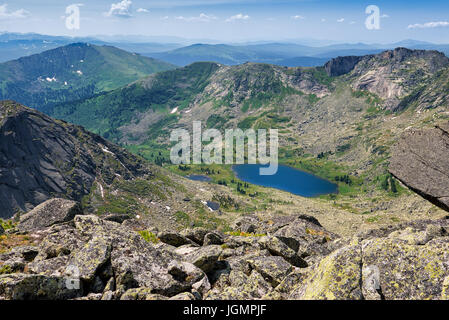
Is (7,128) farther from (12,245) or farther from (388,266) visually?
(388,266)

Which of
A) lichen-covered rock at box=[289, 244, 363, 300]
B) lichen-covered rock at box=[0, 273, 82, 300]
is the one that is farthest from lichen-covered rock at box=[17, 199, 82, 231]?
lichen-covered rock at box=[289, 244, 363, 300]

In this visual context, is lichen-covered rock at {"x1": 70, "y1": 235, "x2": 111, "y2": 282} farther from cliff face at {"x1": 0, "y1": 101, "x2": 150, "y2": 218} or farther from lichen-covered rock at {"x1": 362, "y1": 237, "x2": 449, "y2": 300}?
cliff face at {"x1": 0, "y1": 101, "x2": 150, "y2": 218}

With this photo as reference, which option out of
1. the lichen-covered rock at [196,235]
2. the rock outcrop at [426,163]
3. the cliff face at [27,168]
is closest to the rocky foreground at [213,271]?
the lichen-covered rock at [196,235]

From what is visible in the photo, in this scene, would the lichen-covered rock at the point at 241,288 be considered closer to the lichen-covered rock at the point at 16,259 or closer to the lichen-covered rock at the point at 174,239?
the lichen-covered rock at the point at 174,239

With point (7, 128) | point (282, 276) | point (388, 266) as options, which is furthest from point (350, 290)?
point (7, 128)

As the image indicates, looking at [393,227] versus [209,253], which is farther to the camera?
[393,227]

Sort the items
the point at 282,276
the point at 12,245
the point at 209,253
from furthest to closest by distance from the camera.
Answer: the point at 12,245, the point at 209,253, the point at 282,276

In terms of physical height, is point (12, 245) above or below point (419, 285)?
below
